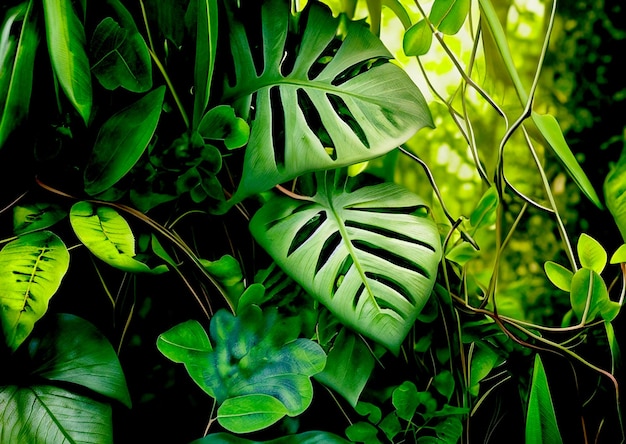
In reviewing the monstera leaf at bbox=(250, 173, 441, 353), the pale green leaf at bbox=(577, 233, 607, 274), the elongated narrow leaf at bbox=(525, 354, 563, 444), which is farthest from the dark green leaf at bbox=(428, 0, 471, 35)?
the elongated narrow leaf at bbox=(525, 354, 563, 444)

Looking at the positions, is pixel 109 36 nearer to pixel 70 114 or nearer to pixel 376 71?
pixel 70 114

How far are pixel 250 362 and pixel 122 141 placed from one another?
0.98 ft

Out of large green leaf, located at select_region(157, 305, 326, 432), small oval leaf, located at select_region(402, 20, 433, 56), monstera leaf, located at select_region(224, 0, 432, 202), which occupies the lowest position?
large green leaf, located at select_region(157, 305, 326, 432)

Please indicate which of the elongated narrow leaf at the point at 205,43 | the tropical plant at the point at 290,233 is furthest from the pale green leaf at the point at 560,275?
the elongated narrow leaf at the point at 205,43

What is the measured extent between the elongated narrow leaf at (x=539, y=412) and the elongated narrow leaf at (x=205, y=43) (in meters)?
0.55

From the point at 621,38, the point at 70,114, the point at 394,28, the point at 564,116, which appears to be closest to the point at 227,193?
the point at 70,114

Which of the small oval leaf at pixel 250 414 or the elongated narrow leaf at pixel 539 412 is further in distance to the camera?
the elongated narrow leaf at pixel 539 412

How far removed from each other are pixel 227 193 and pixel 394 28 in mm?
325

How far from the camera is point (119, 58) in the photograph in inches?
23.4

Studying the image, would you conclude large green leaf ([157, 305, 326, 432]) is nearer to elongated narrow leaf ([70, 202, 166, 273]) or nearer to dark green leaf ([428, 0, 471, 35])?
elongated narrow leaf ([70, 202, 166, 273])

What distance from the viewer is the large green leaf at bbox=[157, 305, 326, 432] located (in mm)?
585

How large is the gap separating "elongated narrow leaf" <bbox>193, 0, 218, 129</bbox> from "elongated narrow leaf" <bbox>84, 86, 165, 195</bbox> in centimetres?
5

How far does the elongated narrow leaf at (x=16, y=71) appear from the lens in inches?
21.7

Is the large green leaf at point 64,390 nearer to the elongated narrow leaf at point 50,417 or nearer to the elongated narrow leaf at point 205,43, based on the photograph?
the elongated narrow leaf at point 50,417
